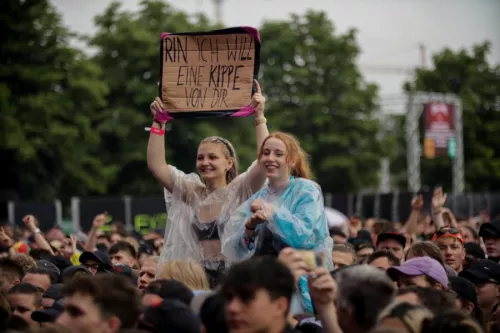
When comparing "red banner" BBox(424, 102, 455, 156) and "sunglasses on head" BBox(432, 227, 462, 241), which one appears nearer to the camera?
"sunglasses on head" BBox(432, 227, 462, 241)

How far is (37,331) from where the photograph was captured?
4945mm

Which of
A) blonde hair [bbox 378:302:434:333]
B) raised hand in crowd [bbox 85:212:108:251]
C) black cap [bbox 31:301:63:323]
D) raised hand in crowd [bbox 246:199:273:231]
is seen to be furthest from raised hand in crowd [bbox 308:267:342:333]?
raised hand in crowd [bbox 85:212:108:251]

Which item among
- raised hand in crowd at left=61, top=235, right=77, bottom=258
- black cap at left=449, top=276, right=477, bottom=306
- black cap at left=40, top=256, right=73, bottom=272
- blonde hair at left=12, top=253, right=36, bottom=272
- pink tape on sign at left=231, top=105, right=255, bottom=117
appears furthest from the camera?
raised hand in crowd at left=61, top=235, right=77, bottom=258

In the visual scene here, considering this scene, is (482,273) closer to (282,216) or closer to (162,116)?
(282,216)

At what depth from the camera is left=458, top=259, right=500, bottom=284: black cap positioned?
26.1 ft

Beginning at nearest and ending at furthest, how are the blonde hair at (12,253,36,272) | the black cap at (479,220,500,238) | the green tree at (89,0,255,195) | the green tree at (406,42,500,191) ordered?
the blonde hair at (12,253,36,272) < the black cap at (479,220,500,238) < the green tree at (89,0,255,195) < the green tree at (406,42,500,191)

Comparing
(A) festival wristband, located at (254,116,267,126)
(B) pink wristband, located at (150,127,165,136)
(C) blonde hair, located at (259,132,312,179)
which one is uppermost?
(A) festival wristband, located at (254,116,267,126)

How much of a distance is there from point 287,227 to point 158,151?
1.54 metres

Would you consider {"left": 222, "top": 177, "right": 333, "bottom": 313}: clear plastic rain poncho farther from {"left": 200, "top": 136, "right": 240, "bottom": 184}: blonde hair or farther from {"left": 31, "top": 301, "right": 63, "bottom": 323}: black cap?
{"left": 31, "top": 301, "right": 63, "bottom": 323}: black cap

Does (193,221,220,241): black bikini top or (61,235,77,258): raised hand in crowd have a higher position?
(193,221,220,241): black bikini top

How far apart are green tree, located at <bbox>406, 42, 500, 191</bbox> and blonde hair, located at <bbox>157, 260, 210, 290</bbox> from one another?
51.4 metres

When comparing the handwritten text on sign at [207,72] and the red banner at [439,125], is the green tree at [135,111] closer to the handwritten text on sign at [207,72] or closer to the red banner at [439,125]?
the red banner at [439,125]

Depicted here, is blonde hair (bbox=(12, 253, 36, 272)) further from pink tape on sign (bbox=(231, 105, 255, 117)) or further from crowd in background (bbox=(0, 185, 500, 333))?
pink tape on sign (bbox=(231, 105, 255, 117))

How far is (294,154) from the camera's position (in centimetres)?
671
